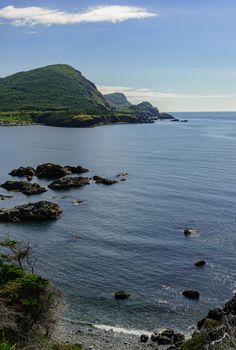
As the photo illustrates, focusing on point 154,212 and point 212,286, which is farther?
point 154,212

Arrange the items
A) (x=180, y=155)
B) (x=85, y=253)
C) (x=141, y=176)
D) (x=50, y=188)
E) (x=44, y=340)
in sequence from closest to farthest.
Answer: (x=44, y=340) → (x=85, y=253) → (x=50, y=188) → (x=141, y=176) → (x=180, y=155)

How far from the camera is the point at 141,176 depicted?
122 meters

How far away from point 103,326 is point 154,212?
39.4 meters

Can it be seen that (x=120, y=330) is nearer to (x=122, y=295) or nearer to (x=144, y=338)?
(x=144, y=338)

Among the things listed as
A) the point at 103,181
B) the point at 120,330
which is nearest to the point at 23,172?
the point at 103,181

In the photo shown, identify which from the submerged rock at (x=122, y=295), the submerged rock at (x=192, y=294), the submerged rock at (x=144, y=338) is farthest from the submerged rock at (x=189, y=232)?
the submerged rock at (x=144, y=338)

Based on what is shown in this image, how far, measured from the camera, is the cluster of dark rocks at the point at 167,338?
42.7m

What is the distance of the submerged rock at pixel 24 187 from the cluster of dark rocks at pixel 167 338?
64206 millimetres

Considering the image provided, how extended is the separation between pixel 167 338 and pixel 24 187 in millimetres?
69490

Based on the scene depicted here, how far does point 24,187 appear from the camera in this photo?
10644 cm

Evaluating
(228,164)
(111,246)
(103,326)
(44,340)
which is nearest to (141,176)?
(228,164)

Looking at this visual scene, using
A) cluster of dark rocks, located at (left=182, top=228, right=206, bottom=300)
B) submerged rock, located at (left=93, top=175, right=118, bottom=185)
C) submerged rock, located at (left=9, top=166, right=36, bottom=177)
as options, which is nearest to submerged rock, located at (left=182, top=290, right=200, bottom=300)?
cluster of dark rocks, located at (left=182, top=228, right=206, bottom=300)

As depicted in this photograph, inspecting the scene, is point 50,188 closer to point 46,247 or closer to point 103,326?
point 46,247

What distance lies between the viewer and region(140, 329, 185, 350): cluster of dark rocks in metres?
42.7
